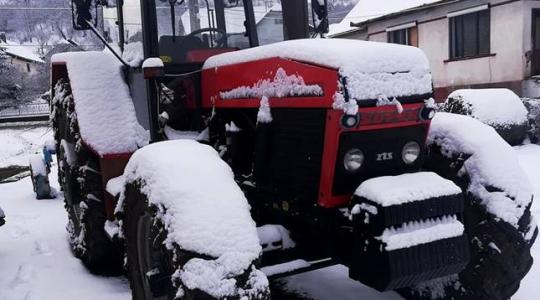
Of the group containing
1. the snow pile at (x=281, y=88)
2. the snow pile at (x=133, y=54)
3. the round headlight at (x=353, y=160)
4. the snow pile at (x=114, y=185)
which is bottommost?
the snow pile at (x=114, y=185)

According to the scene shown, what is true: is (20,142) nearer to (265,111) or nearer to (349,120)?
(265,111)

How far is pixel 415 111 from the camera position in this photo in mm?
2842

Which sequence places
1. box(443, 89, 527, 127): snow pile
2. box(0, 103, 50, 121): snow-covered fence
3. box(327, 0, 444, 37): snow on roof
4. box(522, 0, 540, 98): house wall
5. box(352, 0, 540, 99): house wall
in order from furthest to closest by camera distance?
1. box(0, 103, 50, 121): snow-covered fence
2. box(327, 0, 444, 37): snow on roof
3. box(352, 0, 540, 99): house wall
4. box(522, 0, 540, 98): house wall
5. box(443, 89, 527, 127): snow pile

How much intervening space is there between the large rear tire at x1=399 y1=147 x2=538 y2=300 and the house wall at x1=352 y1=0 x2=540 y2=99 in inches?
512

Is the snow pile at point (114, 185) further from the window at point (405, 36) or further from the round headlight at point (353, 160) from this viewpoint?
the window at point (405, 36)

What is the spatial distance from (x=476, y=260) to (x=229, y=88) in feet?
5.87

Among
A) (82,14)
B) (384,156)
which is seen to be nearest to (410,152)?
(384,156)

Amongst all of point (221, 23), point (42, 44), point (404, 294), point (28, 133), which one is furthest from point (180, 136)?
point (42, 44)

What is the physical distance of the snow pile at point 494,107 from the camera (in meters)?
10.7

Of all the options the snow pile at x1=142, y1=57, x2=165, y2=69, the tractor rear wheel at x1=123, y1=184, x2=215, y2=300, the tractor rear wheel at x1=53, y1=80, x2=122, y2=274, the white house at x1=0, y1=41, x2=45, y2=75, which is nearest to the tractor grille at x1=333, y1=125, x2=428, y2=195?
the tractor rear wheel at x1=123, y1=184, x2=215, y2=300

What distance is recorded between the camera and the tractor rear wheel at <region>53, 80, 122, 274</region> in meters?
4.24

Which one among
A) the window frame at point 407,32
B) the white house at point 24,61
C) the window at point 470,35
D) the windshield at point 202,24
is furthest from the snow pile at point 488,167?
the white house at point 24,61

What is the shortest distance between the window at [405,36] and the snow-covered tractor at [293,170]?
15.5 metres

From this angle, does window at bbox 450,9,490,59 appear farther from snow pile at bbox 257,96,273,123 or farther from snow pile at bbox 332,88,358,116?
snow pile at bbox 332,88,358,116
